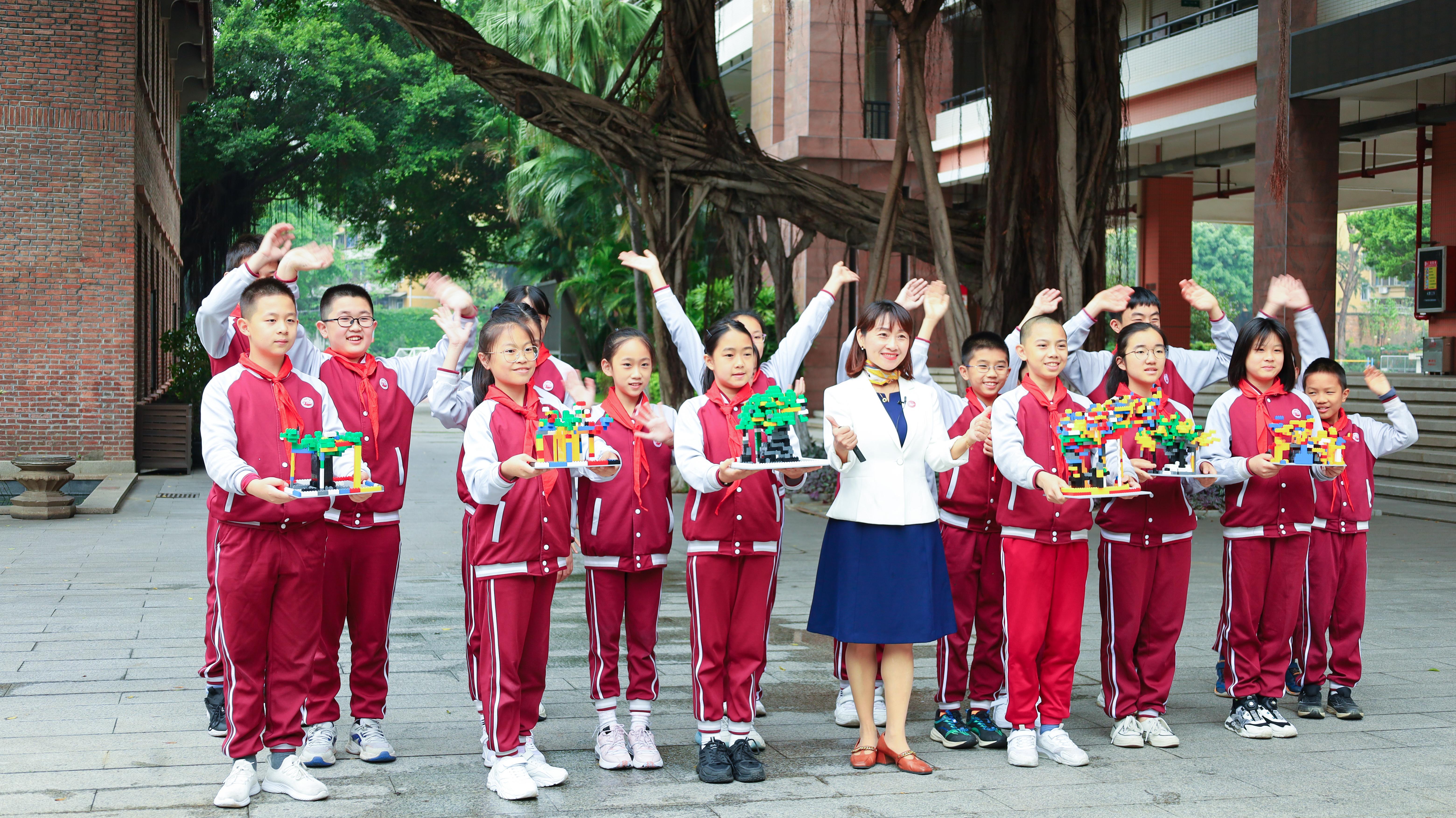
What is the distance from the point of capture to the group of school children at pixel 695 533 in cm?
421

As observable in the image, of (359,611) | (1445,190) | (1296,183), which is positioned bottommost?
(359,611)

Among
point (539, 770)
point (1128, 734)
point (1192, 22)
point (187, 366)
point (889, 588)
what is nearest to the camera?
point (539, 770)

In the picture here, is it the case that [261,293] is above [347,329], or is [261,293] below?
above

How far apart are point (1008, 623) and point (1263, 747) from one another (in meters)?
1.17

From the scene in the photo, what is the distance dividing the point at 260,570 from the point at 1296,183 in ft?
40.0

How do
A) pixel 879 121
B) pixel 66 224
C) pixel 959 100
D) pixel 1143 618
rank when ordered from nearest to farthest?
1. pixel 1143 618
2. pixel 66 224
3. pixel 959 100
4. pixel 879 121

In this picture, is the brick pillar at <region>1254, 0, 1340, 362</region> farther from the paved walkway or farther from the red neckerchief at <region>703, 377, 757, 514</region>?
the red neckerchief at <region>703, 377, 757, 514</region>

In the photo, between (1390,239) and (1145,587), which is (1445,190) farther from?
(1390,239)

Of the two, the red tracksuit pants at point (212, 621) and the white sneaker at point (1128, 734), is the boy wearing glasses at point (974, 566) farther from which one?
the red tracksuit pants at point (212, 621)

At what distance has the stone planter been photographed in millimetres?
11789

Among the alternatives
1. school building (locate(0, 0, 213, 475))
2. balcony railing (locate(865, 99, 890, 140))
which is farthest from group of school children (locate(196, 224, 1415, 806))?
balcony railing (locate(865, 99, 890, 140))

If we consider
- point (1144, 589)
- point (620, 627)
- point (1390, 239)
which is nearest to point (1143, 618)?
point (1144, 589)

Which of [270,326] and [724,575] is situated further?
[724,575]

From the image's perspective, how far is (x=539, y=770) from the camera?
14.4ft
